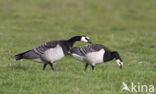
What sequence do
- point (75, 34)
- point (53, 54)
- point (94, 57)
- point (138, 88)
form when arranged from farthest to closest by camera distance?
point (75, 34) → point (94, 57) → point (53, 54) → point (138, 88)

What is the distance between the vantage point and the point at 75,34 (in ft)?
65.6

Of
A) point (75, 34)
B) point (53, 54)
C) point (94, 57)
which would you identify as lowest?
point (75, 34)

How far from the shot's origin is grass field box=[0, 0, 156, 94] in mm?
10336

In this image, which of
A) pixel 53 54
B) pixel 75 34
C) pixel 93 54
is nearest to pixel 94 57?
pixel 93 54

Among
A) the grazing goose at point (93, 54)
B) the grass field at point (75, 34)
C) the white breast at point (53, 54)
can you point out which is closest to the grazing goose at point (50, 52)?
the white breast at point (53, 54)

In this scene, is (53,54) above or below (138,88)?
above

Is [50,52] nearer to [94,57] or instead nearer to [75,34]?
[94,57]

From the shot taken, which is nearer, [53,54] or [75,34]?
[53,54]

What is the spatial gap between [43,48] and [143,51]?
999cm

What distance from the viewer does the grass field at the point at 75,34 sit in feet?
33.9

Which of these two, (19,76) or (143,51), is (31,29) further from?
(19,76)

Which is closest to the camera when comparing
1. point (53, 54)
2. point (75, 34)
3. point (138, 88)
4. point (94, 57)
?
point (138, 88)

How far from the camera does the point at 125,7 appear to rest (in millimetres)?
44719

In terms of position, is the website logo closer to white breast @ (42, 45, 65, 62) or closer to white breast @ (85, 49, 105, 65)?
white breast @ (85, 49, 105, 65)
